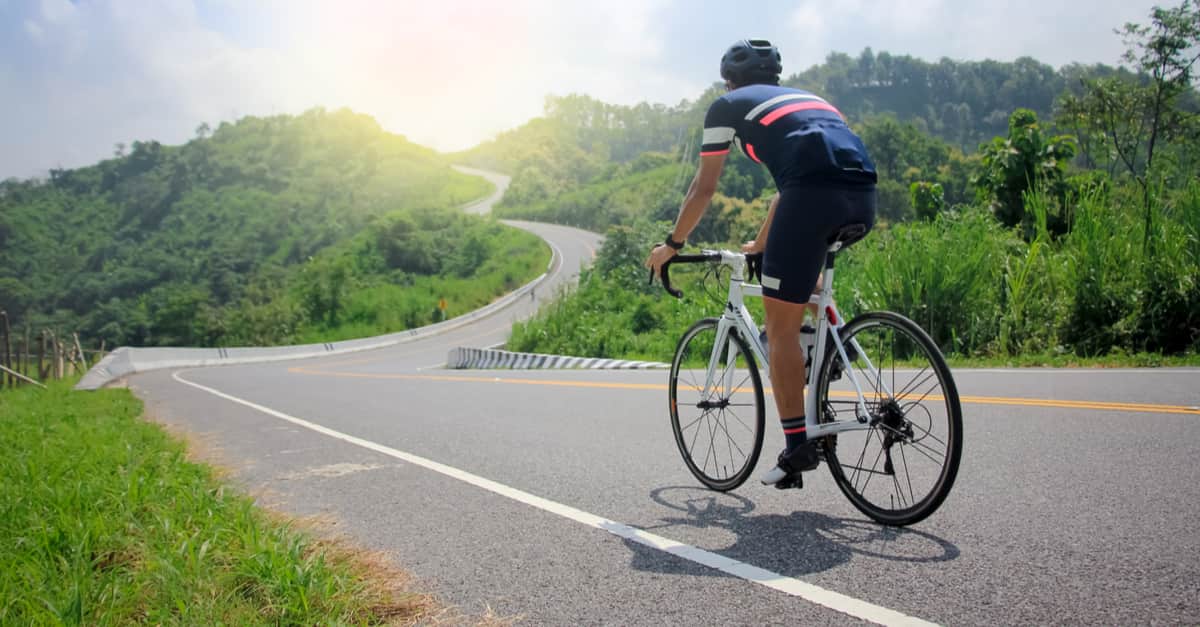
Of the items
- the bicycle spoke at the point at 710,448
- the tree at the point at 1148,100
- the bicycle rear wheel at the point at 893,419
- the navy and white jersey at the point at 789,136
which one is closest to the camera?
the bicycle rear wheel at the point at 893,419

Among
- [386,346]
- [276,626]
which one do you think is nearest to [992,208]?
[276,626]

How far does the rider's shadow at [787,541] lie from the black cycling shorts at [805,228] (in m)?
1.01

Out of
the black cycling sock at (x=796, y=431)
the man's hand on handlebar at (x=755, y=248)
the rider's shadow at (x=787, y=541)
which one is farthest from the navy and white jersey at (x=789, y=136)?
the rider's shadow at (x=787, y=541)

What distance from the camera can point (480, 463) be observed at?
220 inches

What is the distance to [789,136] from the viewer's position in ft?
11.8

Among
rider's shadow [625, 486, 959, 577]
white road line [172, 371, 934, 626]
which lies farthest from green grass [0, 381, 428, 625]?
rider's shadow [625, 486, 959, 577]

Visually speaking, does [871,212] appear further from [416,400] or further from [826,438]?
[416,400]

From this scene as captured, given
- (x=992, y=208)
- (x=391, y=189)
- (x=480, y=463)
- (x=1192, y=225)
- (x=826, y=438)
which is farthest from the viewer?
(x=391, y=189)

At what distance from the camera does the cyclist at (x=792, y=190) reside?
11.7 ft

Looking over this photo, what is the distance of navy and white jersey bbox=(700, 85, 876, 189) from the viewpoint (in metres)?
3.54

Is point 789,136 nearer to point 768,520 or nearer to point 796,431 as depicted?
point 796,431

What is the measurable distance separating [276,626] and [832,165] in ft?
9.03

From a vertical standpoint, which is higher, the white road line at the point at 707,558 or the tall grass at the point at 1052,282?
the tall grass at the point at 1052,282

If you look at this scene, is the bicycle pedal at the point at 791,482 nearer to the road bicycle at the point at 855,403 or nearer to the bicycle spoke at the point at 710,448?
the road bicycle at the point at 855,403
